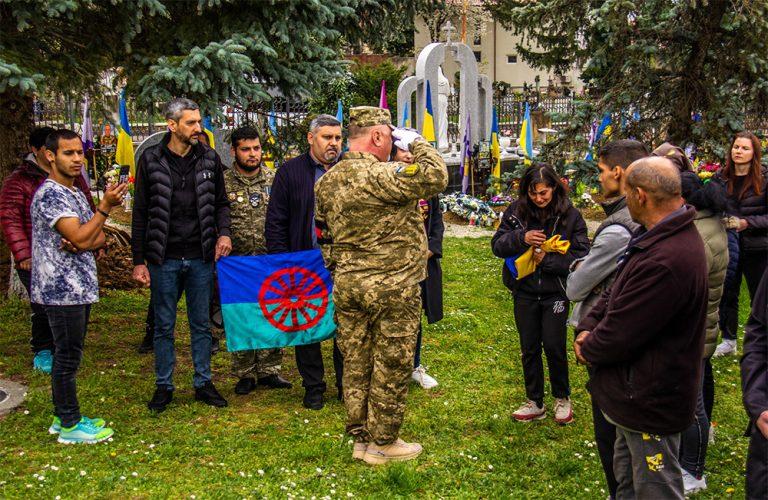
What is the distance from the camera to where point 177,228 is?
5.58 metres

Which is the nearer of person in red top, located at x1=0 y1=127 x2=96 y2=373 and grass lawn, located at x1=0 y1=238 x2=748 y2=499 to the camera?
grass lawn, located at x1=0 y1=238 x2=748 y2=499

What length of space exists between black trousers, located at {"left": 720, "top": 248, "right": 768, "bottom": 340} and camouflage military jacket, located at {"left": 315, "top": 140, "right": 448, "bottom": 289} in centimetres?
351

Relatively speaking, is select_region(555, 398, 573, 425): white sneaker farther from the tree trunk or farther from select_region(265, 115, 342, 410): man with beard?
the tree trunk

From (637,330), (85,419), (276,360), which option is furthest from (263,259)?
(637,330)

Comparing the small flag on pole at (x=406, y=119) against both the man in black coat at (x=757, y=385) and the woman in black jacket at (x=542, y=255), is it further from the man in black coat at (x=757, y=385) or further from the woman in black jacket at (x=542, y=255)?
the man in black coat at (x=757, y=385)

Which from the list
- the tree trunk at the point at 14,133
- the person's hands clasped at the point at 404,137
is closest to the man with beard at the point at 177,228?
the person's hands clasped at the point at 404,137

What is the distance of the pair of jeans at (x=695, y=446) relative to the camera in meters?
4.57

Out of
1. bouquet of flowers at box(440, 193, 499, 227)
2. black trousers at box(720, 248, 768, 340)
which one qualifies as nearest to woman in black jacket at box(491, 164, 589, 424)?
black trousers at box(720, 248, 768, 340)

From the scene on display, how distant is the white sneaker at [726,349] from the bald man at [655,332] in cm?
414

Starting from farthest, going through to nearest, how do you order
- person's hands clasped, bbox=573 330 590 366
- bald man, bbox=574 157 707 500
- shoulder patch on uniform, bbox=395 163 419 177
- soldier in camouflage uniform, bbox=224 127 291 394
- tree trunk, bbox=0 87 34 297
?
tree trunk, bbox=0 87 34 297, soldier in camouflage uniform, bbox=224 127 291 394, shoulder patch on uniform, bbox=395 163 419 177, person's hands clasped, bbox=573 330 590 366, bald man, bbox=574 157 707 500

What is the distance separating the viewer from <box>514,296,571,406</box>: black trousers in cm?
541

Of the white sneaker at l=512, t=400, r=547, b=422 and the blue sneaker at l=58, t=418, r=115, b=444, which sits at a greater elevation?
the blue sneaker at l=58, t=418, r=115, b=444

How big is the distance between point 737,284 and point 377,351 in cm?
395

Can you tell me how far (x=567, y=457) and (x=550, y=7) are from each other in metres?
5.65
